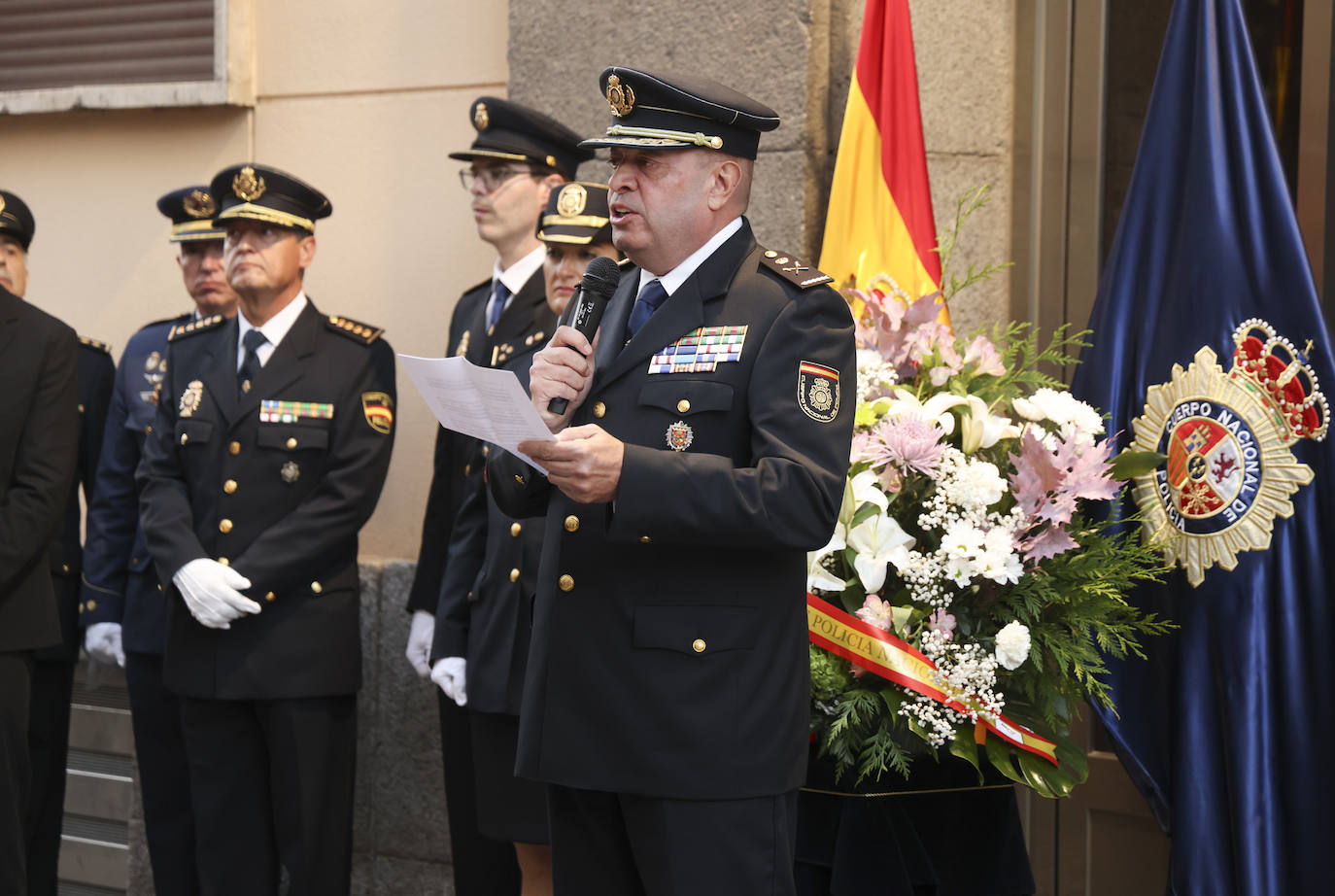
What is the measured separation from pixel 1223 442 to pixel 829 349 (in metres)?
1.41

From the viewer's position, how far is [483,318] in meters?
4.15

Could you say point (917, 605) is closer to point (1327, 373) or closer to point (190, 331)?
point (1327, 373)

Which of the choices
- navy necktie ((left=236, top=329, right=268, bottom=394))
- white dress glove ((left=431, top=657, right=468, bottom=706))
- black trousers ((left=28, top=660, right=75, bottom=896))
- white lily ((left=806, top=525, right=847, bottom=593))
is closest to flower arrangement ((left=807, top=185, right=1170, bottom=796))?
white lily ((left=806, top=525, right=847, bottom=593))

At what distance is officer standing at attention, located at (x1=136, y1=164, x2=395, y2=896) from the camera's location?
397 centimetres

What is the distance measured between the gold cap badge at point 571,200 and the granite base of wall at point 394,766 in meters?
A: 1.59

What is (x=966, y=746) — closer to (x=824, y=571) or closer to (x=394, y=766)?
(x=824, y=571)

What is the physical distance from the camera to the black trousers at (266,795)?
158 inches

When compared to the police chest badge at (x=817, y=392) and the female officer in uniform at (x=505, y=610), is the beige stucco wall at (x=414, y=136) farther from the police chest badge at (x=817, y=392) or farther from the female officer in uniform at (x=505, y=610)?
the police chest badge at (x=817, y=392)

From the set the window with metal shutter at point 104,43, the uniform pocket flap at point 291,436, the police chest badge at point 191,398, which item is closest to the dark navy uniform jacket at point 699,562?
the uniform pocket flap at point 291,436

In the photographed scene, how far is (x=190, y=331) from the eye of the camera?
14.3 feet

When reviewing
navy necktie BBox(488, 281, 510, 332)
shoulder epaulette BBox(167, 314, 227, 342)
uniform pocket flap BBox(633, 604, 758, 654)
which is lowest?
uniform pocket flap BBox(633, 604, 758, 654)

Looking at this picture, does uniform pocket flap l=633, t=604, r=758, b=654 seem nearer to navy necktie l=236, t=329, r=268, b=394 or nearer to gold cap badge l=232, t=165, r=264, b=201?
navy necktie l=236, t=329, r=268, b=394

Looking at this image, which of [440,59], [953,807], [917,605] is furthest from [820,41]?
[953,807]

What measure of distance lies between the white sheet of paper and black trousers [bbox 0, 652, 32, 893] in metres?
2.09
